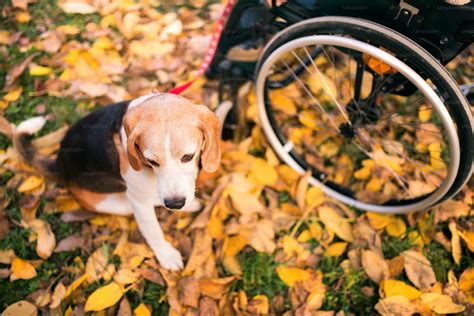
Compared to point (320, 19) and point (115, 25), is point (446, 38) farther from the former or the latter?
point (115, 25)

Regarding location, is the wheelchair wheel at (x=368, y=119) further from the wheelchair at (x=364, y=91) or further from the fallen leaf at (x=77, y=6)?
the fallen leaf at (x=77, y=6)

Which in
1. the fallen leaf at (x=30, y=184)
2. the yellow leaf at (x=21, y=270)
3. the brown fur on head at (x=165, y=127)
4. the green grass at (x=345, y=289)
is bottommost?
the yellow leaf at (x=21, y=270)

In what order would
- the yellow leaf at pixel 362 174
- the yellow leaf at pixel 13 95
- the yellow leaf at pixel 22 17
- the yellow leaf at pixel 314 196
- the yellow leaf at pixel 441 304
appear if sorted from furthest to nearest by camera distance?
the yellow leaf at pixel 22 17 → the yellow leaf at pixel 13 95 → the yellow leaf at pixel 362 174 → the yellow leaf at pixel 314 196 → the yellow leaf at pixel 441 304

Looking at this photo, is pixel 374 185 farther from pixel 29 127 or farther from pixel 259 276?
pixel 29 127

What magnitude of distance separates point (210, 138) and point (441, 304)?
1489 mm

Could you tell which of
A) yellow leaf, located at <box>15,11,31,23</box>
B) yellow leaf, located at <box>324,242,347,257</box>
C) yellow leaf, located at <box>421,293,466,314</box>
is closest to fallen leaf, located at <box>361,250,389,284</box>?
yellow leaf, located at <box>324,242,347,257</box>

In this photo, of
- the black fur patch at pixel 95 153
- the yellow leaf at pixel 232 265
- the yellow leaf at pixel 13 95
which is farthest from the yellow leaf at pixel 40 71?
the yellow leaf at pixel 232 265

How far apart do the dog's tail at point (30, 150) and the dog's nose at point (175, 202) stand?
0.97 metres

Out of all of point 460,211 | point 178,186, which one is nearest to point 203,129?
point 178,186

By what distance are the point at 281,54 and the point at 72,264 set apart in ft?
5.45

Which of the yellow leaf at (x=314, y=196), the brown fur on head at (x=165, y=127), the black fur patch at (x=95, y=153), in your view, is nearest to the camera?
the brown fur on head at (x=165, y=127)

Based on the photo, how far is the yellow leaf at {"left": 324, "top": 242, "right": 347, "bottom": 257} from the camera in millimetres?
2229

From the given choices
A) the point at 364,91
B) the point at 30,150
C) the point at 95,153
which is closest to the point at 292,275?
the point at 95,153

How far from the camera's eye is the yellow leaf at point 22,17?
3291mm
